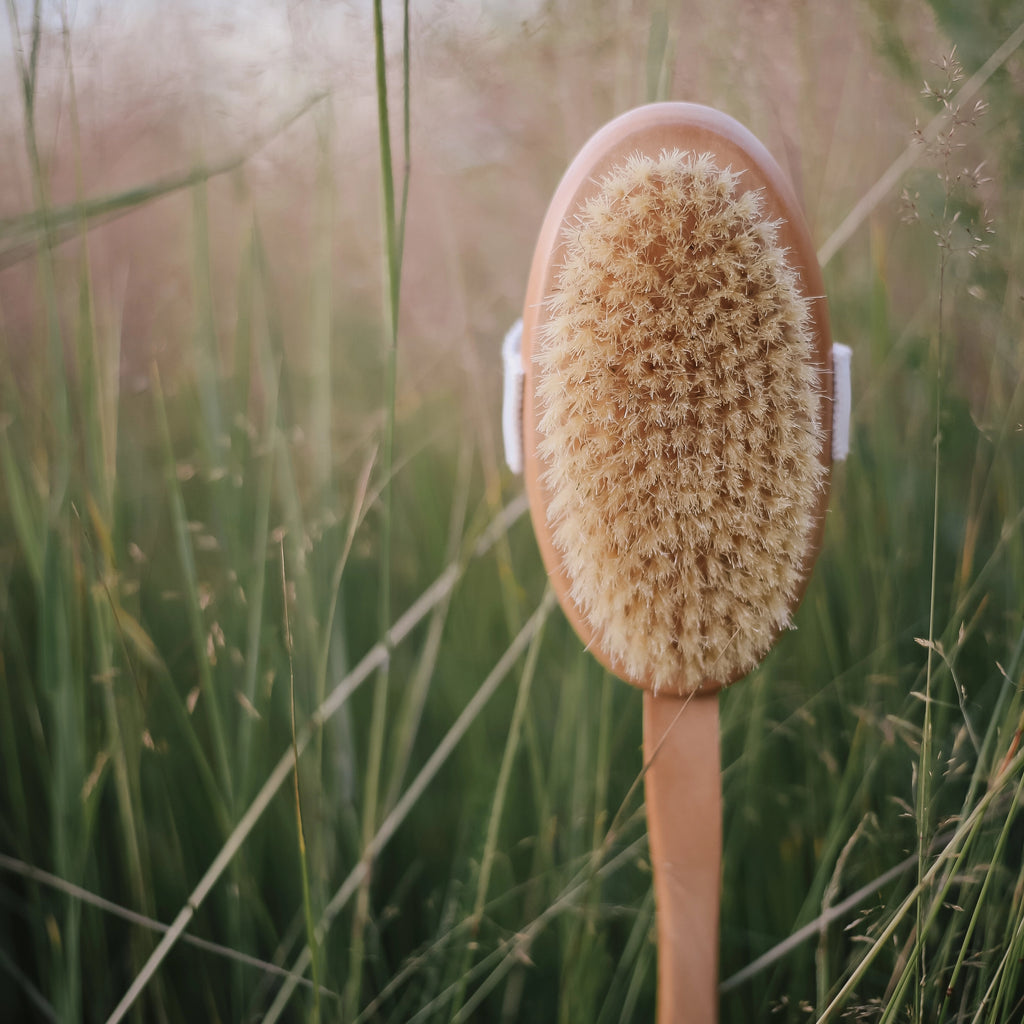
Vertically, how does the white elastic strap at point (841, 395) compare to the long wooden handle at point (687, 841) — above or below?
above

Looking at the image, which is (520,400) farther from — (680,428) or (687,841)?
(687,841)

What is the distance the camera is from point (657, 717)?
0.44 meters

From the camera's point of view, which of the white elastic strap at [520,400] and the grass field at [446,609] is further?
the grass field at [446,609]

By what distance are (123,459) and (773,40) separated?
2.89 ft

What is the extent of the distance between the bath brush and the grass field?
0.31 feet

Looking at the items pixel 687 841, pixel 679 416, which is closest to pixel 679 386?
pixel 679 416

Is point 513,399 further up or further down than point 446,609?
further up

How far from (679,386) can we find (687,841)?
0.27 meters

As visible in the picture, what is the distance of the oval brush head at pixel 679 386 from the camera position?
39 cm

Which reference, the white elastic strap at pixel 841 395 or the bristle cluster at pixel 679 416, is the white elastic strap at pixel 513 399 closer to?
the bristle cluster at pixel 679 416

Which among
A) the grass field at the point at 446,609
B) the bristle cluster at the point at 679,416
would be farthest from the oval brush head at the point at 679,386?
the grass field at the point at 446,609

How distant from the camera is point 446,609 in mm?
623

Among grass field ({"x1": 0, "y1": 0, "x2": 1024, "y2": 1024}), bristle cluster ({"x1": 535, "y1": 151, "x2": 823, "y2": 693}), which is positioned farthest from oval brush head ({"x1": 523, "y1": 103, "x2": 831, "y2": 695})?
grass field ({"x1": 0, "y1": 0, "x2": 1024, "y2": 1024})

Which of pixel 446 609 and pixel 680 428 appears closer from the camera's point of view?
pixel 680 428
